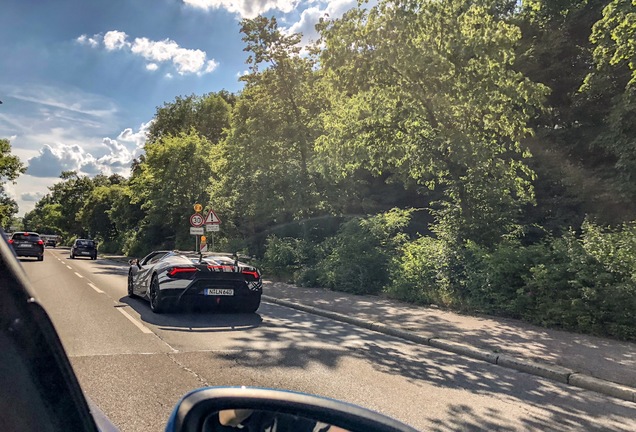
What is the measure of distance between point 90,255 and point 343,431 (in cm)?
4054

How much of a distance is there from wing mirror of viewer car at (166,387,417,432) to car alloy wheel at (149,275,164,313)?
911 centimetres

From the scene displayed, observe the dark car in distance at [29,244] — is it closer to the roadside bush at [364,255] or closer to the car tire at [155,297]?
the roadside bush at [364,255]

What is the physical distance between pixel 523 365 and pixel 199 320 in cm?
604

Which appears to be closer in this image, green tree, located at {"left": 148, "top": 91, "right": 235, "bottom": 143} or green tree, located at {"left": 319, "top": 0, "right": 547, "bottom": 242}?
green tree, located at {"left": 319, "top": 0, "right": 547, "bottom": 242}

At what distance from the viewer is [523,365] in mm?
6586

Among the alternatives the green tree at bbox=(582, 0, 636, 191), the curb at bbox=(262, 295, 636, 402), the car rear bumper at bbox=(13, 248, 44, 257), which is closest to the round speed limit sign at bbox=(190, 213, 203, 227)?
the curb at bbox=(262, 295, 636, 402)

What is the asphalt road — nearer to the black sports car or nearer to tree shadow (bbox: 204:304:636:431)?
tree shadow (bbox: 204:304:636:431)

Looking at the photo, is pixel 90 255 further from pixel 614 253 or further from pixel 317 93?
pixel 614 253

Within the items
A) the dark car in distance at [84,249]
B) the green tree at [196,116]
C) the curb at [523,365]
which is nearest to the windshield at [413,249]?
the curb at [523,365]

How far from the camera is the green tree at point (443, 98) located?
1316 centimetres

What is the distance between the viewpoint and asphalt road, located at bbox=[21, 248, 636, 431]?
462cm

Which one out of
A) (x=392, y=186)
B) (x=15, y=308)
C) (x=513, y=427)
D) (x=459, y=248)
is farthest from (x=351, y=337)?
(x=392, y=186)

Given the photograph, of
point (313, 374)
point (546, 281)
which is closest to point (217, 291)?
point (313, 374)

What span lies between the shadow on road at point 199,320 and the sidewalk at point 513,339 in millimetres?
2226
